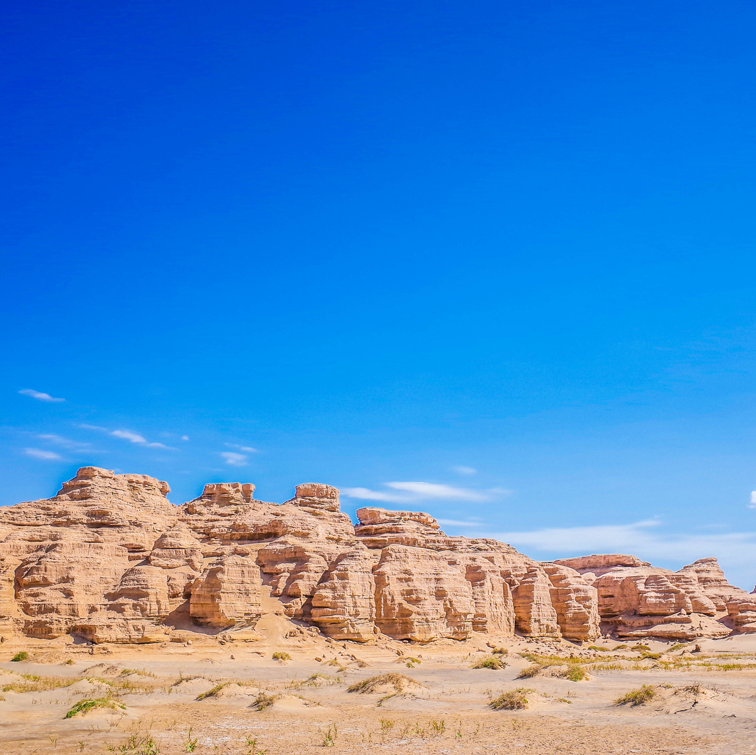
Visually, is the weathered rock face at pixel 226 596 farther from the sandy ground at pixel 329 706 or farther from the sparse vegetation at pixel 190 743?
the sparse vegetation at pixel 190 743

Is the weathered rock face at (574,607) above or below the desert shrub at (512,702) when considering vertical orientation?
above

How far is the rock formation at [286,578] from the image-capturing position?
43531 mm

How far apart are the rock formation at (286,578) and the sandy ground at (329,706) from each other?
105 inches

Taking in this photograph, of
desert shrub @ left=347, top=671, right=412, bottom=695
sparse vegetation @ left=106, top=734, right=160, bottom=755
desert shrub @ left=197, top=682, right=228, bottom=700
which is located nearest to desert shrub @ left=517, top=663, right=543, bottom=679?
desert shrub @ left=347, top=671, right=412, bottom=695

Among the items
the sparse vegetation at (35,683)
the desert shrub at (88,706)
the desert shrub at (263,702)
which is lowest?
the desert shrub at (263,702)

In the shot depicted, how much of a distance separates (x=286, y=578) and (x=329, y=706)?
89.9 feet

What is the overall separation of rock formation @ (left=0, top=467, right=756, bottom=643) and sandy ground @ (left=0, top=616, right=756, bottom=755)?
266cm

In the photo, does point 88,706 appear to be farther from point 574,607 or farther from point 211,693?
point 574,607

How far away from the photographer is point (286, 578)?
52.4 m

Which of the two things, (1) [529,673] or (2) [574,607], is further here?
(2) [574,607]

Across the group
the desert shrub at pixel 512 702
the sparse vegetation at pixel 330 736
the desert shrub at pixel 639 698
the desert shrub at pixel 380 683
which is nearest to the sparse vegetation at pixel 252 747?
the sparse vegetation at pixel 330 736

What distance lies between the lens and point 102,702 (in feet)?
73.9

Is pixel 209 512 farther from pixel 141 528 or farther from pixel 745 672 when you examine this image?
pixel 745 672

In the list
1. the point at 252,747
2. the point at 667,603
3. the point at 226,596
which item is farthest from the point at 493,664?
the point at 667,603
